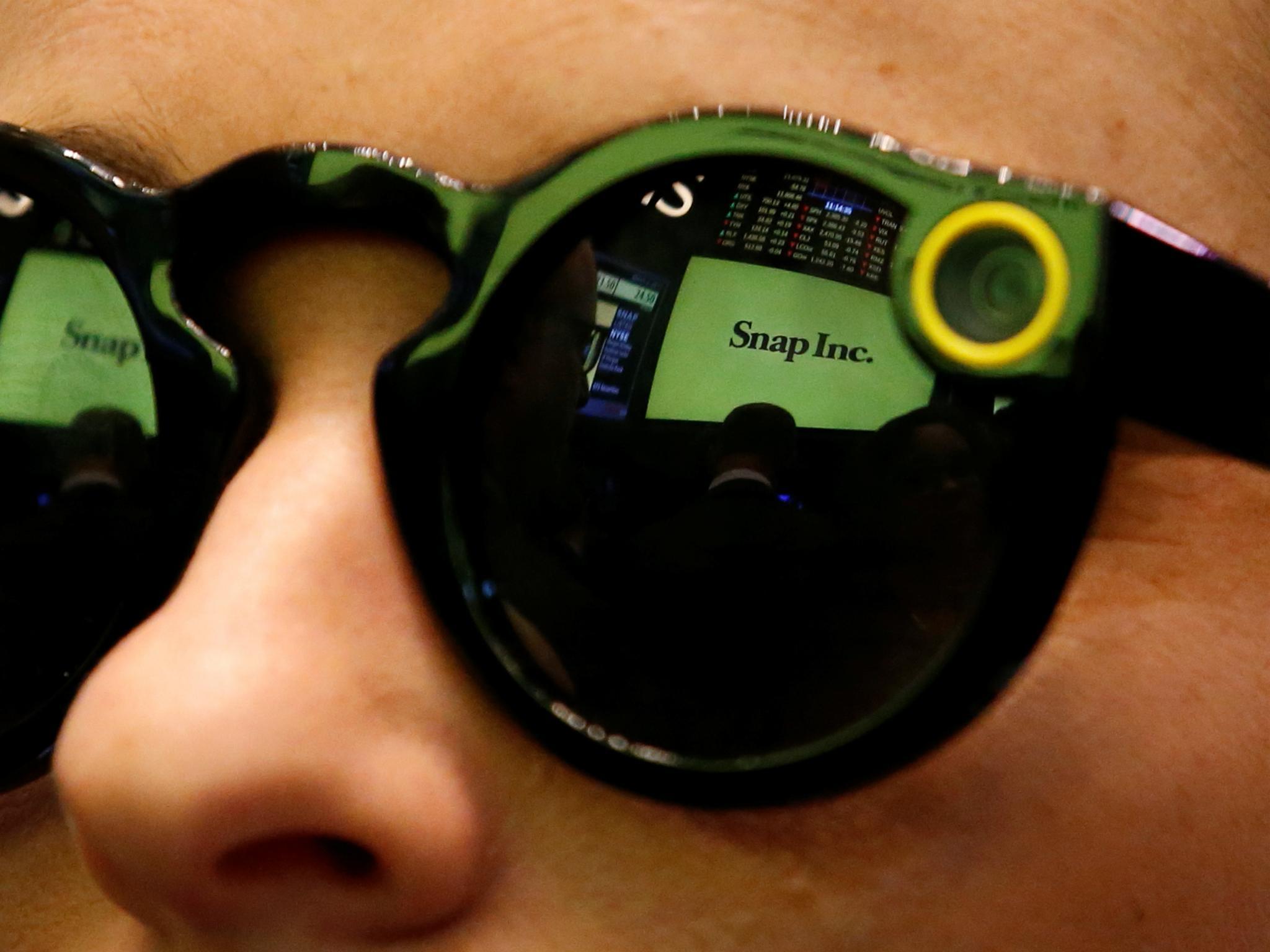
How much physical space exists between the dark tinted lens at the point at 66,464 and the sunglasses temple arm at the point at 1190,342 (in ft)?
1.89

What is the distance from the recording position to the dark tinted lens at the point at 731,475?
512 millimetres

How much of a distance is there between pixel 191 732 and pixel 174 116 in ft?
1.33

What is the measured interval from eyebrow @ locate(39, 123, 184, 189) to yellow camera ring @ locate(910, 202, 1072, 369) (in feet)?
1.60

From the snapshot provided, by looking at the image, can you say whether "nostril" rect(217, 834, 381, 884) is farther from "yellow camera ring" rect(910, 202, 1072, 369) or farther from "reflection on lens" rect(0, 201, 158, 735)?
"yellow camera ring" rect(910, 202, 1072, 369)

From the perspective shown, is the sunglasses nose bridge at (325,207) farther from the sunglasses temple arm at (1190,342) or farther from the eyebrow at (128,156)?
the sunglasses temple arm at (1190,342)

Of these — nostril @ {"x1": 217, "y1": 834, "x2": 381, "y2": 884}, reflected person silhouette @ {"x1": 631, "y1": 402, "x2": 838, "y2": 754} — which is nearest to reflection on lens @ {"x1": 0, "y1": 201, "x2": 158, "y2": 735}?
nostril @ {"x1": 217, "y1": 834, "x2": 381, "y2": 884}

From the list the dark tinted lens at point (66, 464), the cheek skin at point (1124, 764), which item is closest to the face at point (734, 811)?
the cheek skin at point (1124, 764)

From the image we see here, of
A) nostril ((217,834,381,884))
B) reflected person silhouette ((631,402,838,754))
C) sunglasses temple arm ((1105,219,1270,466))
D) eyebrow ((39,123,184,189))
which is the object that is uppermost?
sunglasses temple arm ((1105,219,1270,466))

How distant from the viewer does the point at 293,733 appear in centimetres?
52

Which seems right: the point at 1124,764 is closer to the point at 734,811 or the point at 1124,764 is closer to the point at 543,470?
the point at 734,811

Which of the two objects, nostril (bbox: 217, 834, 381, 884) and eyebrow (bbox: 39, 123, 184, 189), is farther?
eyebrow (bbox: 39, 123, 184, 189)

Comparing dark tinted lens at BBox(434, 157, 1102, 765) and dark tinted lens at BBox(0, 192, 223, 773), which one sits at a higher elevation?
dark tinted lens at BBox(434, 157, 1102, 765)

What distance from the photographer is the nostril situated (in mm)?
540

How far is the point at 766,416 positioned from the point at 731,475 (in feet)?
0.11
